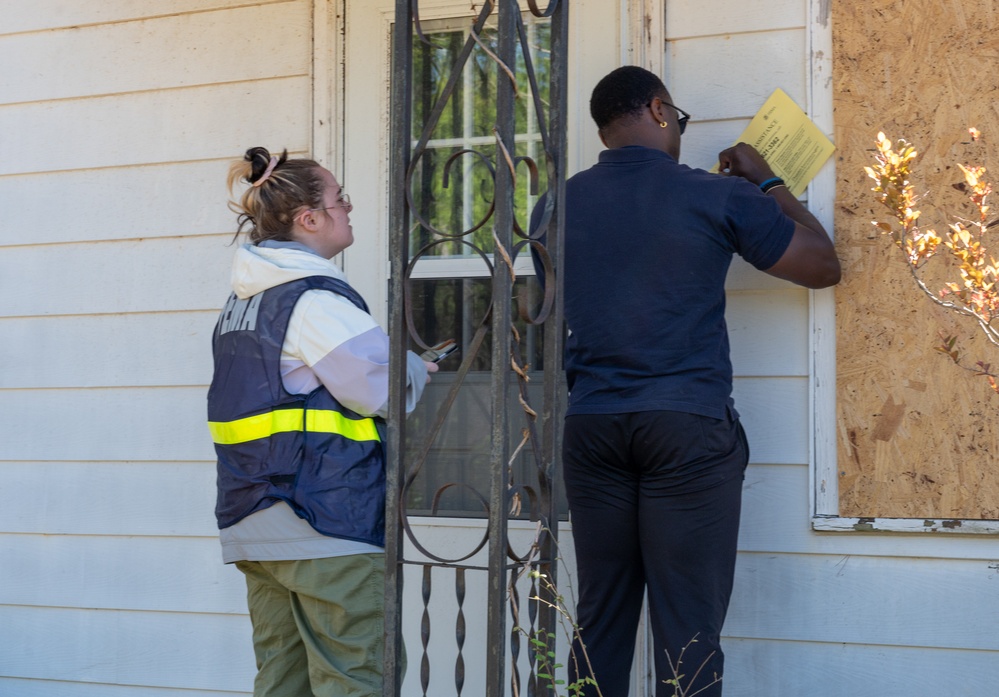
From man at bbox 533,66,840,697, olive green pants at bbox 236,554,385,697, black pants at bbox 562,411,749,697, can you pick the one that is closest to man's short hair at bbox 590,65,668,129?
man at bbox 533,66,840,697

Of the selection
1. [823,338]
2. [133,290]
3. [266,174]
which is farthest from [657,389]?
[133,290]

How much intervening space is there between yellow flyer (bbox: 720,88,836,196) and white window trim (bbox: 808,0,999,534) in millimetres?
40

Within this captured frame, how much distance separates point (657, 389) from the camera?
117 inches

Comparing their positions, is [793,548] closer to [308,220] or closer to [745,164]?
[745,164]

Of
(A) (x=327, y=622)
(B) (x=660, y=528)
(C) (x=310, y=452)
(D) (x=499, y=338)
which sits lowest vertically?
(A) (x=327, y=622)

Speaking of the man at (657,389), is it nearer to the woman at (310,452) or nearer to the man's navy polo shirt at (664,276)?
the man's navy polo shirt at (664,276)

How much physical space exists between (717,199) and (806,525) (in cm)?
105

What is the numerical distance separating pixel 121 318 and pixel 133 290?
0.38 feet

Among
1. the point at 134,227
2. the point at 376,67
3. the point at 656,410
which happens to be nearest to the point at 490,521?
the point at 656,410

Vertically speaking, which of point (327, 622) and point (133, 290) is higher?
point (133, 290)

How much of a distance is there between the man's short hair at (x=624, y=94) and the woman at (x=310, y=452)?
945 mm

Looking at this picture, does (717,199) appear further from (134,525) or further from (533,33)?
(134,525)

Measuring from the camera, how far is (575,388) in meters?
3.17

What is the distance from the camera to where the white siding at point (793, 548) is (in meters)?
3.26
